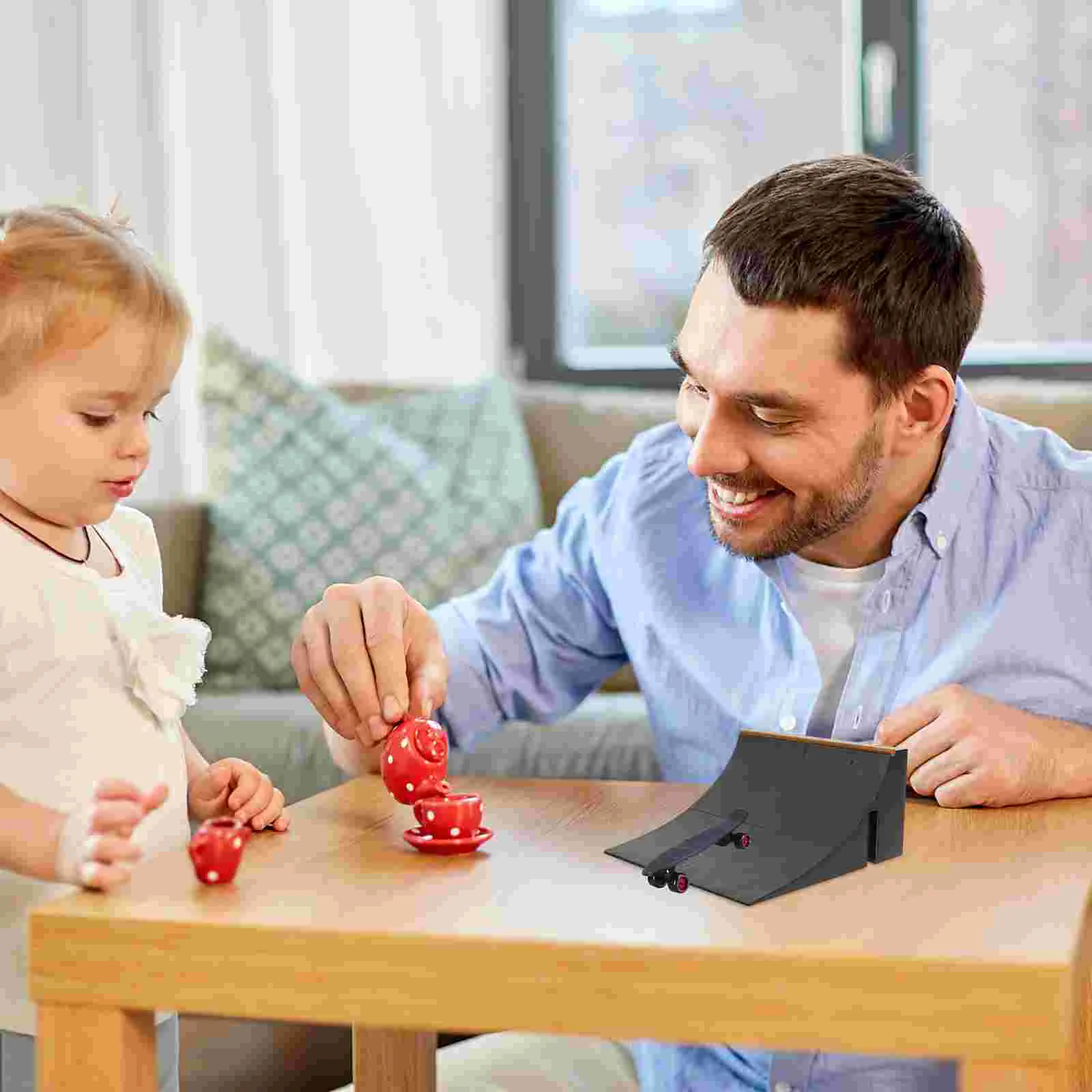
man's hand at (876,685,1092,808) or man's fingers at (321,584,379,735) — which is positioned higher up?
man's fingers at (321,584,379,735)

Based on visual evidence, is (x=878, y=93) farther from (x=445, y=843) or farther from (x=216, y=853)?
(x=216, y=853)

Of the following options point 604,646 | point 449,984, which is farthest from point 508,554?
point 449,984

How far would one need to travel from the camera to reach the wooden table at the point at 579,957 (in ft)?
2.33

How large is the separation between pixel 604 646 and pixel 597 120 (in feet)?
7.38

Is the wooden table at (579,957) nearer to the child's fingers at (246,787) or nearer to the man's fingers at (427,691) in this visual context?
the child's fingers at (246,787)

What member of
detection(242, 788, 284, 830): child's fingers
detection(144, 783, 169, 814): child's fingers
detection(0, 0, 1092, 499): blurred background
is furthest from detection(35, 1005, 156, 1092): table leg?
detection(0, 0, 1092, 499): blurred background

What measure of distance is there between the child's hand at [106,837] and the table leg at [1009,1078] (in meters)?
0.43

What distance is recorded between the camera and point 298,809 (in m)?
1.06

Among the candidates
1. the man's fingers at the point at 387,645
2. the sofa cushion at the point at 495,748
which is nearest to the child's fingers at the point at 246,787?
the man's fingers at the point at 387,645

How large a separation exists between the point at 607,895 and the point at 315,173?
8.88 feet

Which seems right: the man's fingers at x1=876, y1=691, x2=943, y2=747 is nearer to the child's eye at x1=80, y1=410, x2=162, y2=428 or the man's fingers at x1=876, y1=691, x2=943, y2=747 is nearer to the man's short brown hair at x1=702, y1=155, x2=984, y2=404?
the man's short brown hair at x1=702, y1=155, x2=984, y2=404

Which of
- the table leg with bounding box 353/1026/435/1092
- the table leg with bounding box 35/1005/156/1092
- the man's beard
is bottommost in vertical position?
the table leg with bounding box 353/1026/435/1092

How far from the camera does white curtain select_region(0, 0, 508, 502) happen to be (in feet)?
10.5

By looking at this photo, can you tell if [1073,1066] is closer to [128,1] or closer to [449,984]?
[449,984]
